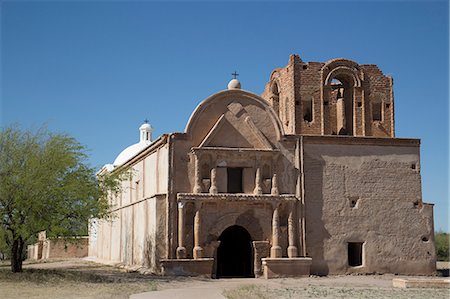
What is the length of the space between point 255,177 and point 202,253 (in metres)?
3.80

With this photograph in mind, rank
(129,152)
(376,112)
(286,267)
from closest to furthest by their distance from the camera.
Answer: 1. (286,267)
2. (376,112)
3. (129,152)

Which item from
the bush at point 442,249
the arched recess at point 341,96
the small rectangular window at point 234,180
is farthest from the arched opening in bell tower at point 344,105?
the bush at point 442,249


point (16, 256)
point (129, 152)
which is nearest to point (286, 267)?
point (16, 256)

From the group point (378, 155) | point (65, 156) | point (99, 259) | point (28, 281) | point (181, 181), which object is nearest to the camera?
point (28, 281)

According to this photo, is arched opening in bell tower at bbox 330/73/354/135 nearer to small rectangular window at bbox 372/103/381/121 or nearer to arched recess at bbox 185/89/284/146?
small rectangular window at bbox 372/103/381/121

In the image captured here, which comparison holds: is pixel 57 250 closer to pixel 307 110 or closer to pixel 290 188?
pixel 290 188

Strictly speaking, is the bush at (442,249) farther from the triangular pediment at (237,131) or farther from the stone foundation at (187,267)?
the stone foundation at (187,267)

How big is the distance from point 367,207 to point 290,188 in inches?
136

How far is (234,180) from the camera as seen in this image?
24.8 m

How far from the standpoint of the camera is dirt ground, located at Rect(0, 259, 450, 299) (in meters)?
17.1

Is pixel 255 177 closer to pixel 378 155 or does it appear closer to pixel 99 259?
pixel 378 155

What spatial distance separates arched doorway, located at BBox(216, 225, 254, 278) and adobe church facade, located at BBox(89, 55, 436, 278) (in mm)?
46

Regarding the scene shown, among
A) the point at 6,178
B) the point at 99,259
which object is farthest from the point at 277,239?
the point at 99,259

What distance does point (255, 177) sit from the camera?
24688mm
